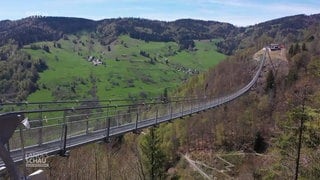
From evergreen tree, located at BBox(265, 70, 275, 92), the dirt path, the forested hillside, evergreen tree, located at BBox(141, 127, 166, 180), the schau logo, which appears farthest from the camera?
evergreen tree, located at BBox(265, 70, 275, 92)

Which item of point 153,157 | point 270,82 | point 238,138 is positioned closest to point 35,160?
point 153,157

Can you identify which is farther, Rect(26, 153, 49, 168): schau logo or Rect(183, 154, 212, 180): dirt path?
Rect(183, 154, 212, 180): dirt path

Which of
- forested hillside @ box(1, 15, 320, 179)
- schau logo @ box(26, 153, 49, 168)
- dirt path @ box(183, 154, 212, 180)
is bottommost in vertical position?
dirt path @ box(183, 154, 212, 180)

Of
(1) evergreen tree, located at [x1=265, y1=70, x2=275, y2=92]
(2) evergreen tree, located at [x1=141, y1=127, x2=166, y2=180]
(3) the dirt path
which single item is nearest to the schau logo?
(2) evergreen tree, located at [x1=141, y1=127, x2=166, y2=180]

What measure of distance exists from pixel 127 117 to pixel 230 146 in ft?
181

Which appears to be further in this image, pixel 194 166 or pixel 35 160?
pixel 194 166

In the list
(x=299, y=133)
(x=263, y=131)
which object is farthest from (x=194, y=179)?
(x=299, y=133)

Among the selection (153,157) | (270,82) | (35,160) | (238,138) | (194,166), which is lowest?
(194,166)

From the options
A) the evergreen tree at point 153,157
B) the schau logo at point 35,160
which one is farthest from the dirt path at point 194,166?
the schau logo at point 35,160

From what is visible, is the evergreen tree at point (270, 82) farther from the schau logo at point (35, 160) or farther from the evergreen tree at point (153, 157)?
the schau logo at point (35, 160)

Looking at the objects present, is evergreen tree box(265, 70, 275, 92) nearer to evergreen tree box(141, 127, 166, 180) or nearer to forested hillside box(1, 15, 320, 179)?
forested hillside box(1, 15, 320, 179)

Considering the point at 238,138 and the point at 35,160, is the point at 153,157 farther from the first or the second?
the point at 238,138

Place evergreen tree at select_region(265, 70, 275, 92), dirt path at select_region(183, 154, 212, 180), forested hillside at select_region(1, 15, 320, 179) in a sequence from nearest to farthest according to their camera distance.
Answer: forested hillside at select_region(1, 15, 320, 179) < dirt path at select_region(183, 154, 212, 180) < evergreen tree at select_region(265, 70, 275, 92)

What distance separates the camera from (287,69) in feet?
322
